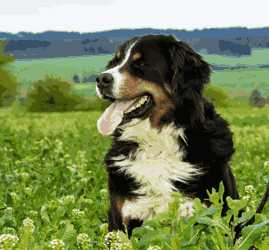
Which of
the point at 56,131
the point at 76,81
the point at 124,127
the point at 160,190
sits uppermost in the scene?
the point at 124,127

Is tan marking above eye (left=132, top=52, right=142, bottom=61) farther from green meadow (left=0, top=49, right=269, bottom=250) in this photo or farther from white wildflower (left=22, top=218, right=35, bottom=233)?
white wildflower (left=22, top=218, right=35, bottom=233)

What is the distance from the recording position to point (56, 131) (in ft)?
77.7

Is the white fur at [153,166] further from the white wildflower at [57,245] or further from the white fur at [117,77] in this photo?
the white wildflower at [57,245]

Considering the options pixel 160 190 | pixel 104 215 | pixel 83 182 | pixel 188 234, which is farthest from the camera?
pixel 83 182

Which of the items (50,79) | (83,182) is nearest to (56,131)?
(83,182)

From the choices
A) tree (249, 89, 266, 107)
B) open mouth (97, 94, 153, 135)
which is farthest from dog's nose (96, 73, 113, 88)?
tree (249, 89, 266, 107)

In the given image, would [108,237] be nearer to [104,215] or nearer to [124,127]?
[124,127]

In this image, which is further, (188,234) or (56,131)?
(56,131)

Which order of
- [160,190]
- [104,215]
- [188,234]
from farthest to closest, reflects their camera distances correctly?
[104,215] < [160,190] < [188,234]

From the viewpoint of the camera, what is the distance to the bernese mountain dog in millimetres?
6098

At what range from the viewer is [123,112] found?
625 cm

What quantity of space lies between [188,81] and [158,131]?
43 cm

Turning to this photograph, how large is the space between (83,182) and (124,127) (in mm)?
4124

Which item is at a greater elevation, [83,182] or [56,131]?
[83,182]
